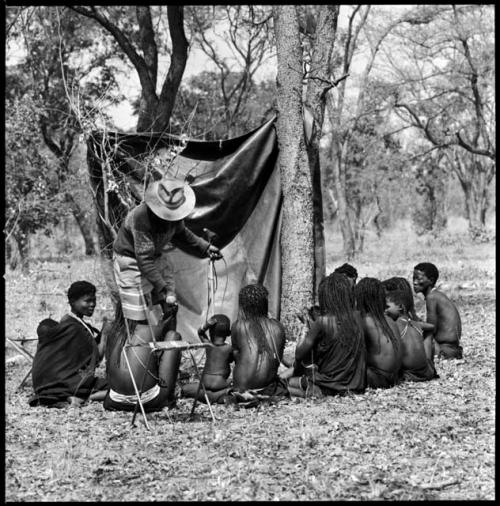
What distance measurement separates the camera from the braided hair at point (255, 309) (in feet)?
19.2

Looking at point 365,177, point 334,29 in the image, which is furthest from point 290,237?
point 365,177

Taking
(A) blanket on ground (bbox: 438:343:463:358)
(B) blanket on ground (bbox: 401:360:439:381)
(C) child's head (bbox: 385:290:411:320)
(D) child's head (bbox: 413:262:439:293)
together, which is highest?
(D) child's head (bbox: 413:262:439:293)

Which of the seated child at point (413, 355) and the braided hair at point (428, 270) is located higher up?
the braided hair at point (428, 270)

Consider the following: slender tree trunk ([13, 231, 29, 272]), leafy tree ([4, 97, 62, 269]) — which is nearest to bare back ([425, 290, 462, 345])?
leafy tree ([4, 97, 62, 269])

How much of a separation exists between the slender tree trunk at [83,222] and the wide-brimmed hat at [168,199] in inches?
596

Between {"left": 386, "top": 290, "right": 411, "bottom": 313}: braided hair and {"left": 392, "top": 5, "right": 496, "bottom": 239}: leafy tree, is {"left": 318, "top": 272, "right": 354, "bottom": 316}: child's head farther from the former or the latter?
{"left": 392, "top": 5, "right": 496, "bottom": 239}: leafy tree

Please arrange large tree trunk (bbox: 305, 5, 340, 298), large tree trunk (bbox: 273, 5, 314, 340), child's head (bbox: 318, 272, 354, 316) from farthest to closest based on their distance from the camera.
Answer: large tree trunk (bbox: 305, 5, 340, 298)
large tree trunk (bbox: 273, 5, 314, 340)
child's head (bbox: 318, 272, 354, 316)

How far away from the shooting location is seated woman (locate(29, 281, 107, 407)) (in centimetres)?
605

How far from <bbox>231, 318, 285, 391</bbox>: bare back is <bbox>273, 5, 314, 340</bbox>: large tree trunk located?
6.48ft

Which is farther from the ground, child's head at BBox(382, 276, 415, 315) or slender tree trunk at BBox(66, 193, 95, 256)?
slender tree trunk at BBox(66, 193, 95, 256)

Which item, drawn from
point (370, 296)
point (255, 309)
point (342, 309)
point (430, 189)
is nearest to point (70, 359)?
point (255, 309)

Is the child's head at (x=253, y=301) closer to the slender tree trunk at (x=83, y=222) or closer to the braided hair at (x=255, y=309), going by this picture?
the braided hair at (x=255, y=309)

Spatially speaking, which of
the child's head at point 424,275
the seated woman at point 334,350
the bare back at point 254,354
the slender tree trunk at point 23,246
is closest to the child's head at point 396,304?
the child's head at point 424,275

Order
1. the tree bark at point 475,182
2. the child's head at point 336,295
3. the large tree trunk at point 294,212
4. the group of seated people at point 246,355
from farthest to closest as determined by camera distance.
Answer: the tree bark at point 475,182
the large tree trunk at point 294,212
the child's head at point 336,295
the group of seated people at point 246,355
